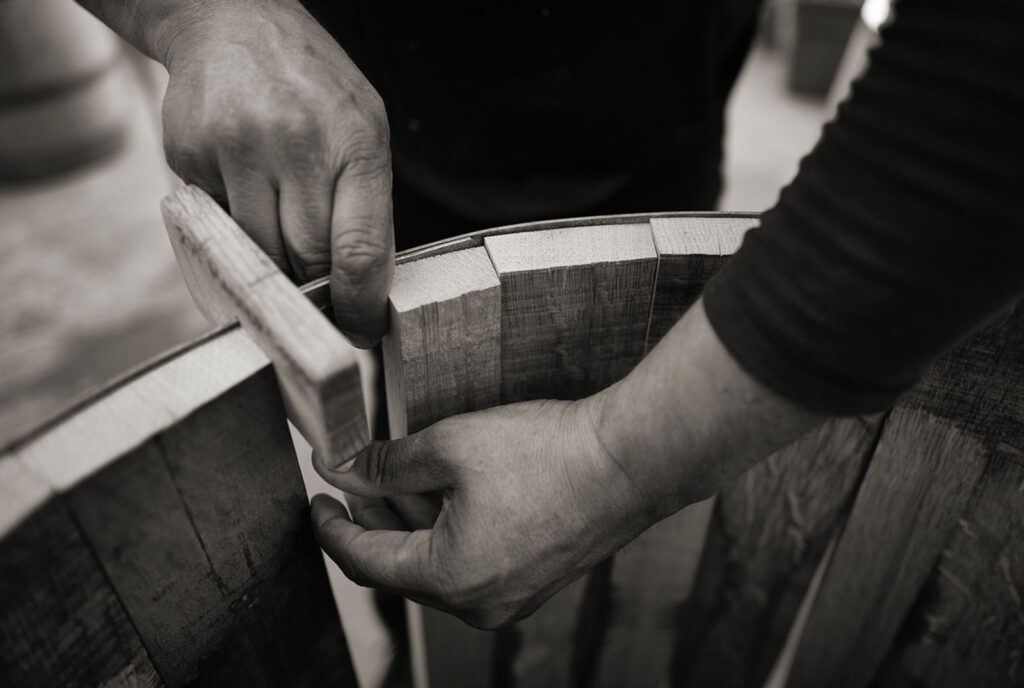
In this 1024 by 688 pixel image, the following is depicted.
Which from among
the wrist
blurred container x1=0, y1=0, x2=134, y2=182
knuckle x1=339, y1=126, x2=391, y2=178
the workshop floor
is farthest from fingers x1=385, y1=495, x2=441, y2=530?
blurred container x1=0, y1=0, x2=134, y2=182

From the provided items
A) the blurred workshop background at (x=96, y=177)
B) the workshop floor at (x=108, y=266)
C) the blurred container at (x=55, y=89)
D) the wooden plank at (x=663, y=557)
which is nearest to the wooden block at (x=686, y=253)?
the wooden plank at (x=663, y=557)

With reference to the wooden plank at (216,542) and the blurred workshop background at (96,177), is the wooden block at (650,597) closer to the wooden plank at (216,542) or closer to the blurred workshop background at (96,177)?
the wooden plank at (216,542)

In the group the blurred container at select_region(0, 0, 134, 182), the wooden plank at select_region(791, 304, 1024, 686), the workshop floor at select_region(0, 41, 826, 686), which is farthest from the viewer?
the blurred container at select_region(0, 0, 134, 182)

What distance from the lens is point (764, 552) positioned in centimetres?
107

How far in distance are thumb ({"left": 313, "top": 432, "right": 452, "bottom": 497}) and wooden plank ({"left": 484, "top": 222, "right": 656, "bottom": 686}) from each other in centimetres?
14

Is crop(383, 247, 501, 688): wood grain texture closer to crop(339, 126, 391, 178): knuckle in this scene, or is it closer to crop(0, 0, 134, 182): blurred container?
crop(339, 126, 391, 178): knuckle

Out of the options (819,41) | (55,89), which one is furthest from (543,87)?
(819,41)

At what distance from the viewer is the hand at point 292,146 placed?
0.62 meters

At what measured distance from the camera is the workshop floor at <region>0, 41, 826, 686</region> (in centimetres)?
223

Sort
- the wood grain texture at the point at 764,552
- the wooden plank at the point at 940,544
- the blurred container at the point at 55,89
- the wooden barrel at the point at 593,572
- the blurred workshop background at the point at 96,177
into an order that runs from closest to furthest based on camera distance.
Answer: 1. the wooden barrel at the point at 593,572
2. the wooden plank at the point at 940,544
3. the wood grain texture at the point at 764,552
4. the blurred workshop background at the point at 96,177
5. the blurred container at the point at 55,89

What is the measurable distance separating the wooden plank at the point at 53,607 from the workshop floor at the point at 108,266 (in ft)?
3.14

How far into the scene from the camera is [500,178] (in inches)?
44.6

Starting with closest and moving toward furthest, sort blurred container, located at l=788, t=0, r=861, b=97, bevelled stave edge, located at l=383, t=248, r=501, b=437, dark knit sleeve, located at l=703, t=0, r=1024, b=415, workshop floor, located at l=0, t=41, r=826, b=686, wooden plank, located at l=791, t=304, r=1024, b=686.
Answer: dark knit sleeve, located at l=703, t=0, r=1024, b=415 → bevelled stave edge, located at l=383, t=248, r=501, b=437 → wooden plank, located at l=791, t=304, r=1024, b=686 → workshop floor, located at l=0, t=41, r=826, b=686 → blurred container, located at l=788, t=0, r=861, b=97

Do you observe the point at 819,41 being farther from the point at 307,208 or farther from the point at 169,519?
the point at 169,519
